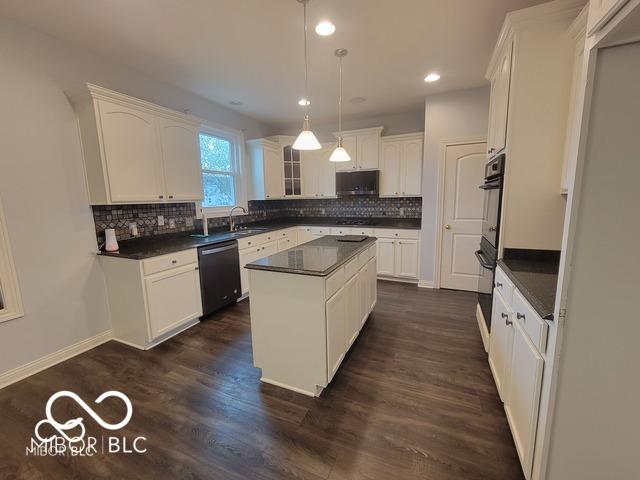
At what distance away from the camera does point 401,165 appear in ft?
14.1

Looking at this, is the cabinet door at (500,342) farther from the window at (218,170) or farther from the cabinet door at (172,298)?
the window at (218,170)

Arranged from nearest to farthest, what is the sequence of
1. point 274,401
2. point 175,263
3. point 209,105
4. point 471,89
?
point 274,401 < point 175,263 < point 471,89 < point 209,105

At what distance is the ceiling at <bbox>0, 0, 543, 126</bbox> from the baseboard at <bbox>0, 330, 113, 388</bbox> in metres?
2.63

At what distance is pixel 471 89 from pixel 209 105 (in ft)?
11.4

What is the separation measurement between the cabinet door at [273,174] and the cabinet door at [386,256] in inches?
78.6

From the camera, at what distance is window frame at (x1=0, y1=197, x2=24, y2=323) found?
2055mm

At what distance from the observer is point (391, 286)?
4.19 m

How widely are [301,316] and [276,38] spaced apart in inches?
88.6

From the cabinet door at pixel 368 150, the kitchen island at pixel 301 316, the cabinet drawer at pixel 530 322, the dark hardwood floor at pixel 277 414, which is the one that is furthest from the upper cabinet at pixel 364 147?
the cabinet drawer at pixel 530 322

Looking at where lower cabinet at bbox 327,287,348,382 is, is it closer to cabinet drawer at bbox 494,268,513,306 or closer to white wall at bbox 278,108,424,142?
cabinet drawer at bbox 494,268,513,306

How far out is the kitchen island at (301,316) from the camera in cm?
181

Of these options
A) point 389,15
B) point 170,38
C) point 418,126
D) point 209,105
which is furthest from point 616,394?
point 209,105

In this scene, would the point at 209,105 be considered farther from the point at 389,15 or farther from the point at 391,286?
the point at 391,286

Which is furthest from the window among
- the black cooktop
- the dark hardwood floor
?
the dark hardwood floor
